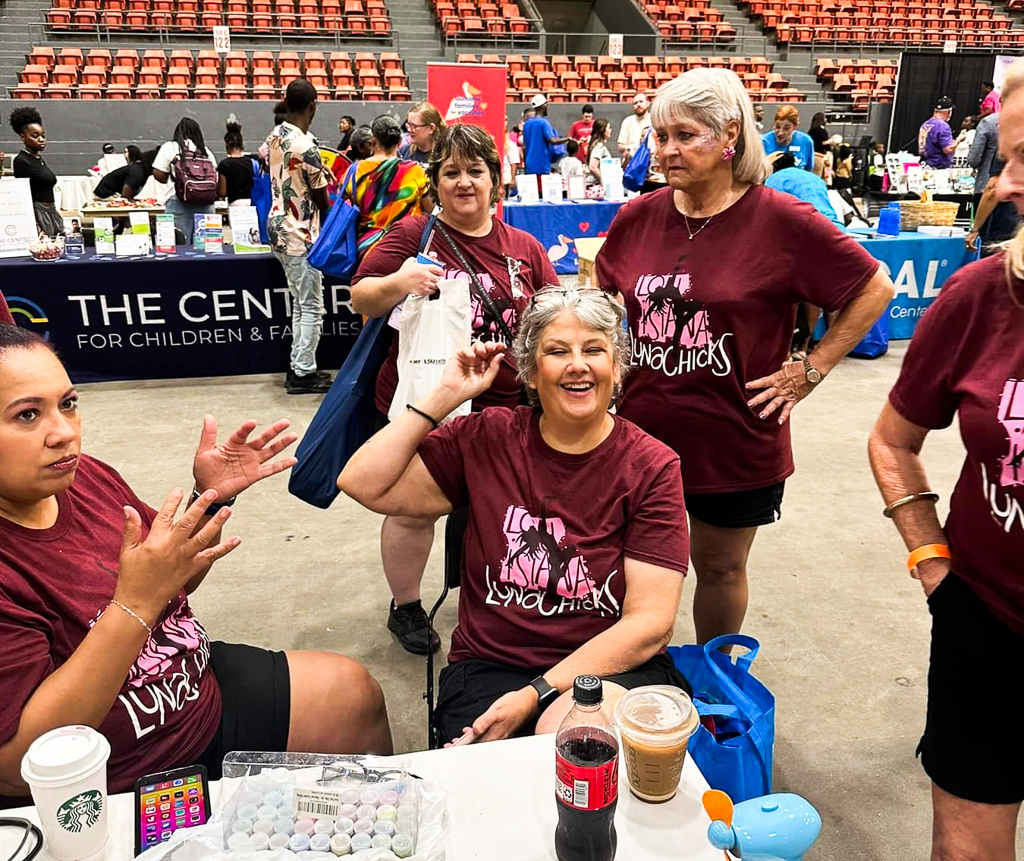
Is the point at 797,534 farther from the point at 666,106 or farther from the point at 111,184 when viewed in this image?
the point at 111,184

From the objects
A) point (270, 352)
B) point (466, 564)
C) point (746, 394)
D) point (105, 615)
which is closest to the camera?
point (105, 615)

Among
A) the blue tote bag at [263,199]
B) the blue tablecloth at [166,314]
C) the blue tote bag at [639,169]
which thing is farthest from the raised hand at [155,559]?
the blue tote bag at [639,169]

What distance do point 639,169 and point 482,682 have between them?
23.6ft

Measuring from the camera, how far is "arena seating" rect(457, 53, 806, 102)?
14.2m

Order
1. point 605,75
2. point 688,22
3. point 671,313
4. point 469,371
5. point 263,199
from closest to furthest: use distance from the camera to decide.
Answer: point 469,371, point 671,313, point 263,199, point 605,75, point 688,22

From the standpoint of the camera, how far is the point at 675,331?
1839 millimetres

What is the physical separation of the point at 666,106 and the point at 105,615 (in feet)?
4.79

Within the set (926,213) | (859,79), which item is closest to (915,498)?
(926,213)

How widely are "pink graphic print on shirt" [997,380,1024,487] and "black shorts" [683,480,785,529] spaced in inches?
35.3

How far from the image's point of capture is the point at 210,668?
4.86ft

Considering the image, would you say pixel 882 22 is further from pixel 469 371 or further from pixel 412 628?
pixel 469 371

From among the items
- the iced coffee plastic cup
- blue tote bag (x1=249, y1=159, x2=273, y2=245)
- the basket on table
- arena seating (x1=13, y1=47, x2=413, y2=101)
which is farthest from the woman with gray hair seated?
arena seating (x1=13, y1=47, x2=413, y2=101)

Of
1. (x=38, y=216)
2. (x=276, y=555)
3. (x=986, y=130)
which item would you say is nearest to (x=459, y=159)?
(x=276, y=555)

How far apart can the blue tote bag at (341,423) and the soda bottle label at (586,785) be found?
62.9 inches
